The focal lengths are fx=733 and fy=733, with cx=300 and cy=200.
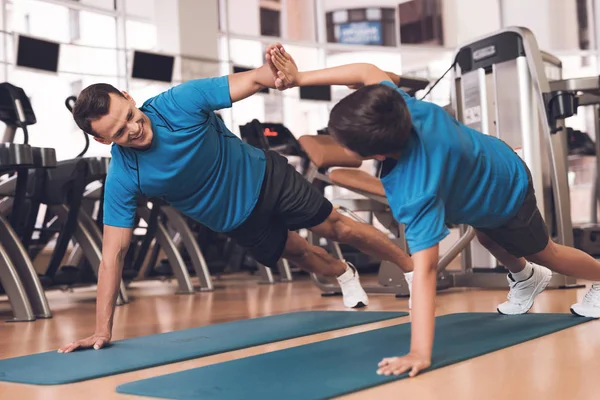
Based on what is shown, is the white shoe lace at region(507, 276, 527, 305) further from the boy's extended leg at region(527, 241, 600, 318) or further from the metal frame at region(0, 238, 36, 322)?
the metal frame at region(0, 238, 36, 322)

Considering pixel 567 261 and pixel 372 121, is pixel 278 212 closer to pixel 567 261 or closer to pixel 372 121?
pixel 567 261

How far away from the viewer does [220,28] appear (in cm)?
947

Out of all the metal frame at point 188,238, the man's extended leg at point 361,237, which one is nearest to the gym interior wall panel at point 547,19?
the metal frame at point 188,238

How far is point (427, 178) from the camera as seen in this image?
6.08 ft

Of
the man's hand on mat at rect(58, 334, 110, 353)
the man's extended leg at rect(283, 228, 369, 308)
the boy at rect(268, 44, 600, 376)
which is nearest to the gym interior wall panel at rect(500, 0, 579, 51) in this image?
the man's extended leg at rect(283, 228, 369, 308)

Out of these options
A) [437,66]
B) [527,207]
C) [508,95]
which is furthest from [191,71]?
[527,207]

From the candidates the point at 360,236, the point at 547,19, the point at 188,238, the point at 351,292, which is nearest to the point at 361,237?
the point at 360,236

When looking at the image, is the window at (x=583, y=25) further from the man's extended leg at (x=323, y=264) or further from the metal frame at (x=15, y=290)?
the metal frame at (x=15, y=290)

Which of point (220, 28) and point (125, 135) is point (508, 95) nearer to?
point (125, 135)

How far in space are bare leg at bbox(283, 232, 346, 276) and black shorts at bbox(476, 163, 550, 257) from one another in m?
1.06

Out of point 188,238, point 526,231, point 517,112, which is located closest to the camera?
point 526,231

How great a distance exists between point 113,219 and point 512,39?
8.60 ft

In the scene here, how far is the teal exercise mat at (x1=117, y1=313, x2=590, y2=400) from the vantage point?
5.43 feet

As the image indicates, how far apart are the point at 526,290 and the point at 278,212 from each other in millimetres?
995
